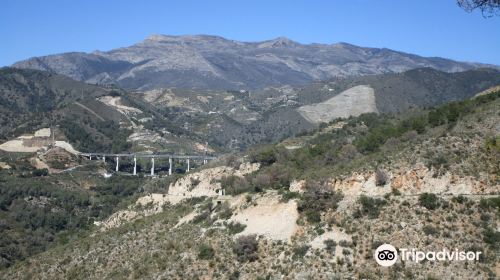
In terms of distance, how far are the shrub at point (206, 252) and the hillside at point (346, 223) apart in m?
0.07

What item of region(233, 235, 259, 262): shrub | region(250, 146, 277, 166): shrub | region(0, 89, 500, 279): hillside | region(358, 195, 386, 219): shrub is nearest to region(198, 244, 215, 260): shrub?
region(0, 89, 500, 279): hillside

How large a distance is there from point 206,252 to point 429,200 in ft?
49.3

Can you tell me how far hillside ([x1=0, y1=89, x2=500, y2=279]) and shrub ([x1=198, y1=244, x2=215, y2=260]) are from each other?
7cm

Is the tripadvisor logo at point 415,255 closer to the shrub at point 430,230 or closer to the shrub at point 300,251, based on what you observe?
the shrub at point 430,230

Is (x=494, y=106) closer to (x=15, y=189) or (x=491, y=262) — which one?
(x=491, y=262)

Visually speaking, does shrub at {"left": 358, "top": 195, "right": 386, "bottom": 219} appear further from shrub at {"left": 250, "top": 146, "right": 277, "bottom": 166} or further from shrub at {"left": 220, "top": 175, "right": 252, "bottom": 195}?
shrub at {"left": 250, "top": 146, "right": 277, "bottom": 166}

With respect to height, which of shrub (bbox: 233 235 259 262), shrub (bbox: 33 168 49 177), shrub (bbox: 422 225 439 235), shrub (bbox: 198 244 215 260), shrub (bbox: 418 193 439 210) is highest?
shrub (bbox: 418 193 439 210)

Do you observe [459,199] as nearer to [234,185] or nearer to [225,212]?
[225,212]

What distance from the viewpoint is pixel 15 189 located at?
11875 centimetres

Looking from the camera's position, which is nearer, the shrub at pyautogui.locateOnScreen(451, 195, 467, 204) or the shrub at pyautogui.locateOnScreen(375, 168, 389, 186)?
the shrub at pyautogui.locateOnScreen(451, 195, 467, 204)

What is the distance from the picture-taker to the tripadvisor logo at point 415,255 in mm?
34344

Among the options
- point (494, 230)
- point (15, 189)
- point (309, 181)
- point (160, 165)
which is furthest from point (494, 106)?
point (160, 165)

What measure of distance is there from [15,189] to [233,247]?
284ft

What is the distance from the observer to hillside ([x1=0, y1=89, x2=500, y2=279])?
36.6m
